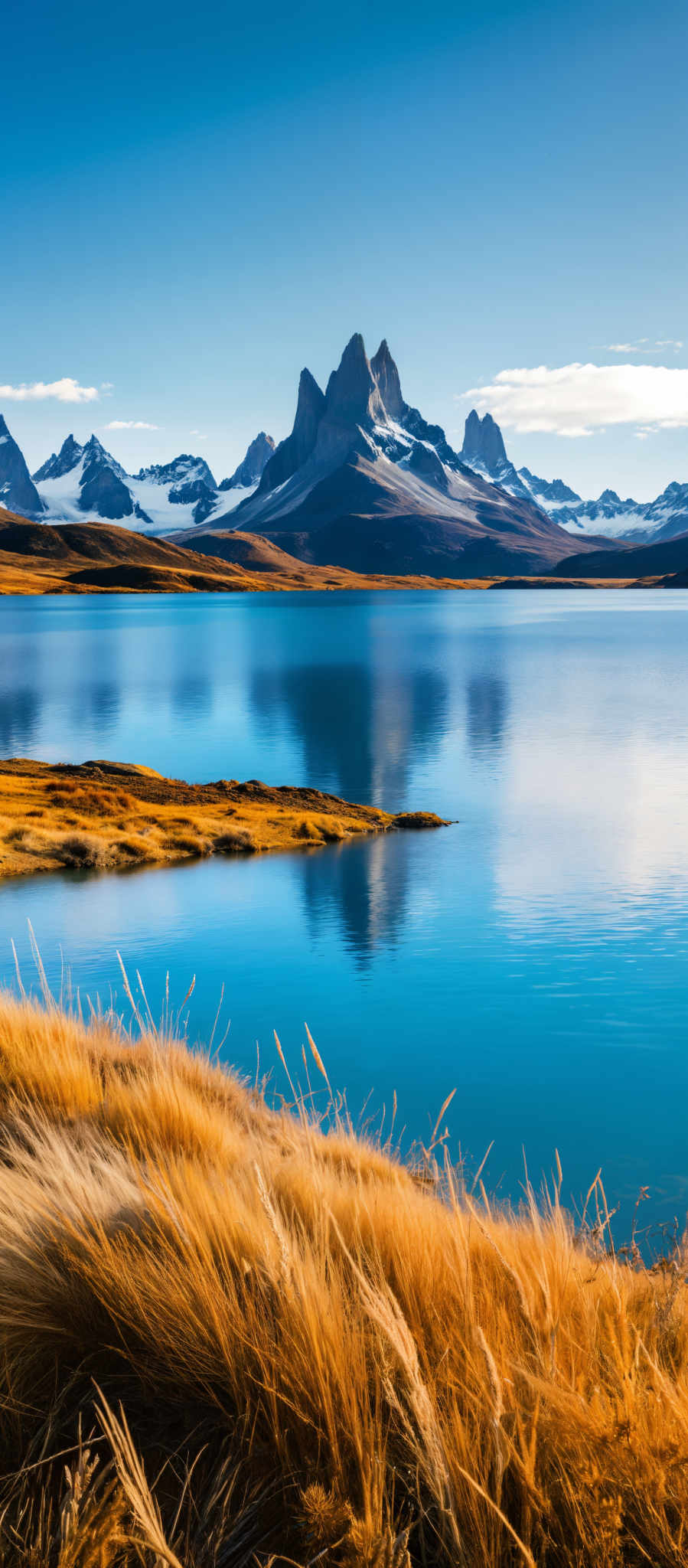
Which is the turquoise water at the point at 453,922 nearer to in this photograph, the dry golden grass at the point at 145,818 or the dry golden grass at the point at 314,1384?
the dry golden grass at the point at 145,818

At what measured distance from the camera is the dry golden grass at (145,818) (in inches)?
974

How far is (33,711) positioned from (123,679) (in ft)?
53.0

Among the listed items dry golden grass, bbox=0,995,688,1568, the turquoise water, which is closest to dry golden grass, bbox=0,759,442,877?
the turquoise water

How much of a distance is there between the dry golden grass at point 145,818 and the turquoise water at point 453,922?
4.67ft

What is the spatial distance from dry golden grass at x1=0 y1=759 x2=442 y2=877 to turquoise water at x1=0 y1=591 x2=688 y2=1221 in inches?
56.0

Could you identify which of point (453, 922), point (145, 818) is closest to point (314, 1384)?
point (453, 922)

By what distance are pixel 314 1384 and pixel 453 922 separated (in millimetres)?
18144

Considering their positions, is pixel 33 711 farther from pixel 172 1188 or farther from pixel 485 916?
pixel 172 1188

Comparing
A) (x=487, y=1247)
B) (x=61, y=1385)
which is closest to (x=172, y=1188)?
(x=61, y=1385)

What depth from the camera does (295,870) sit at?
80.4 feet

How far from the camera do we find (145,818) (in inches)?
1128

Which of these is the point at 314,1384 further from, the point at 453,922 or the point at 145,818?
the point at 145,818

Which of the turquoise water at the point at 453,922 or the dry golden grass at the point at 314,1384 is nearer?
the dry golden grass at the point at 314,1384

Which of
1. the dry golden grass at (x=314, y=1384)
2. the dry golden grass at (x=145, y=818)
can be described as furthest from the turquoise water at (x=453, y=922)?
the dry golden grass at (x=314, y=1384)
